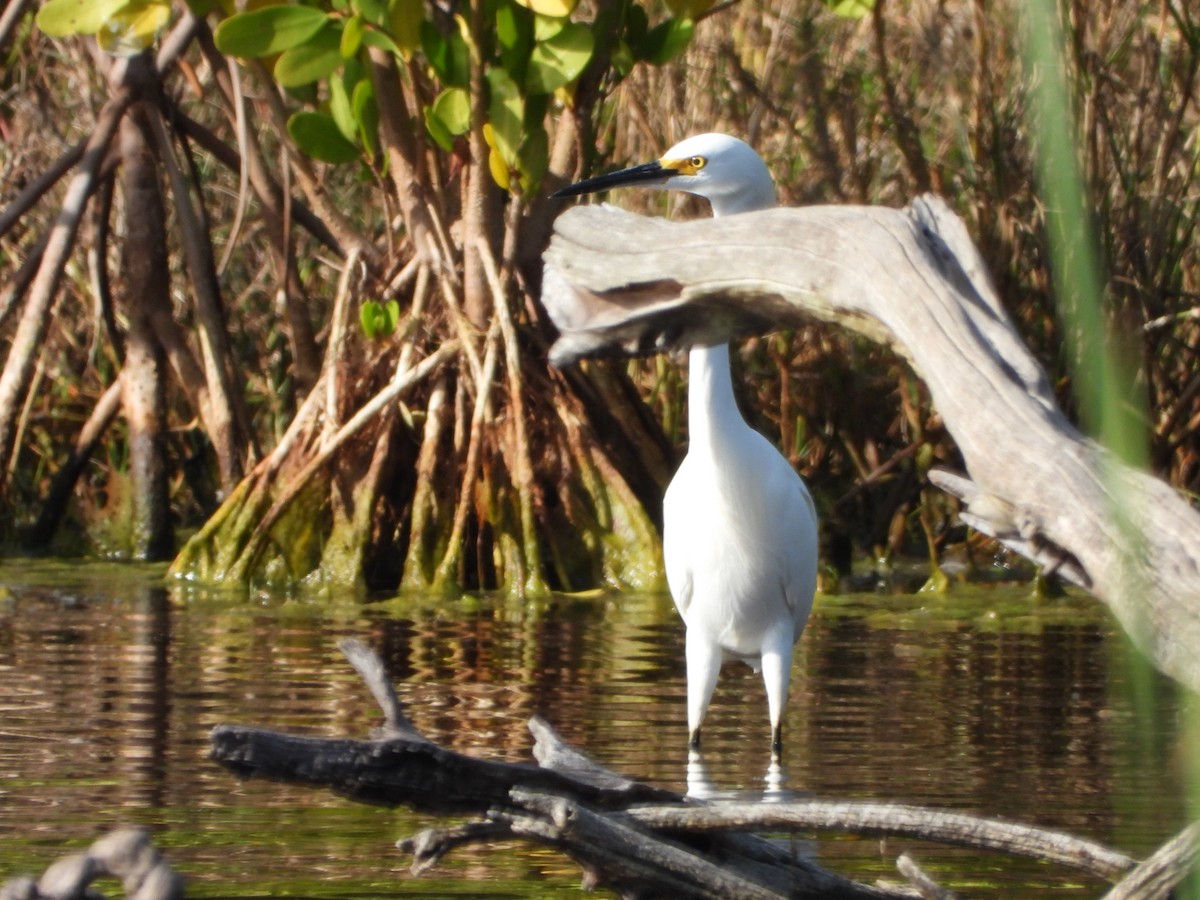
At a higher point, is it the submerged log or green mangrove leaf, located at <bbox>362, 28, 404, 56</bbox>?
green mangrove leaf, located at <bbox>362, 28, 404, 56</bbox>

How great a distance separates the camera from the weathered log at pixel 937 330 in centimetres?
177

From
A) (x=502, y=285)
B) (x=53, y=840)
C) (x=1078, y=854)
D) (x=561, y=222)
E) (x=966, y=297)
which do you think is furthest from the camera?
(x=502, y=285)

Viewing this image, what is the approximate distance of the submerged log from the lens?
7.70 ft

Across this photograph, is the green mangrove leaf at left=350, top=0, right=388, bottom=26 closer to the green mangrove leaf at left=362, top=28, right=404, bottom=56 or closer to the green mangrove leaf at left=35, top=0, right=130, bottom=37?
the green mangrove leaf at left=362, top=28, right=404, bottom=56

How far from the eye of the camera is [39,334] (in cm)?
938

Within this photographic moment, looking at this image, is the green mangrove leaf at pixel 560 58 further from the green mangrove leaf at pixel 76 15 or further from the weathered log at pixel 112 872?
the weathered log at pixel 112 872

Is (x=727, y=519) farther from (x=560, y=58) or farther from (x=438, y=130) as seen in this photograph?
(x=438, y=130)

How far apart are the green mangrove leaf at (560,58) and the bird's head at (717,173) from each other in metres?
2.72

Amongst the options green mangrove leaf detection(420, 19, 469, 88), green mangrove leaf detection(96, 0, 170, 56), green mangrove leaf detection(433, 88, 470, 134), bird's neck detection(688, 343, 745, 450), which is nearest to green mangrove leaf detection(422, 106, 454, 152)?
green mangrove leaf detection(433, 88, 470, 134)

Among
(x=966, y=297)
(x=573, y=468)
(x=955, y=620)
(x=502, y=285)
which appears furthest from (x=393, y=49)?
(x=966, y=297)

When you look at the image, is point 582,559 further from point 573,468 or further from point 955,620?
point 955,620

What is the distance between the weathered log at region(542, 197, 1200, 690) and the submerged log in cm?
57

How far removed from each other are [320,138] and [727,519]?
A: 3799 millimetres

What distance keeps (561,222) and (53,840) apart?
1772 millimetres
